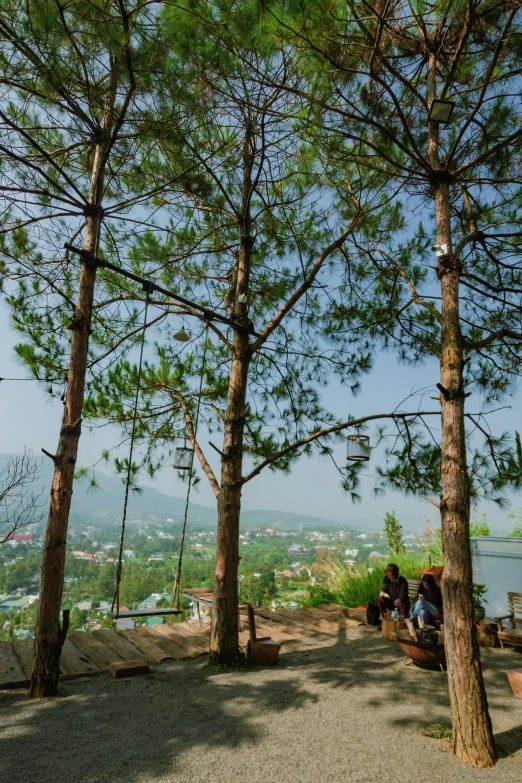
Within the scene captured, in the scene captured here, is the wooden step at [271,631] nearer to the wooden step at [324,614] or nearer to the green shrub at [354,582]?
the wooden step at [324,614]

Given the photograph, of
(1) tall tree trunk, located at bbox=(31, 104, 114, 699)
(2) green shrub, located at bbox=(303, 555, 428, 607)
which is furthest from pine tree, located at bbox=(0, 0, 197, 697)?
(2) green shrub, located at bbox=(303, 555, 428, 607)

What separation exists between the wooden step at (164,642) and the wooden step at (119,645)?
27cm

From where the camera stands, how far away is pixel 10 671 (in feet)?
13.3

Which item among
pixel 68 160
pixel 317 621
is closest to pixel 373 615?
pixel 317 621

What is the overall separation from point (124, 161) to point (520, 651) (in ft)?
20.0

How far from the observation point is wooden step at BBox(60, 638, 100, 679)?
417 centimetres

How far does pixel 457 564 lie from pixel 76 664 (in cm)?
341

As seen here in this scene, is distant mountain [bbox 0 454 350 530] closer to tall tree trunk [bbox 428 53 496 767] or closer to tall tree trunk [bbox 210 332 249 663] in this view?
tall tree trunk [bbox 210 332 249 663]

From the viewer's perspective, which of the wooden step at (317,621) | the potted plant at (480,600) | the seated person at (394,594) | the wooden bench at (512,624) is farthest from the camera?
the wooden step at (317,621)

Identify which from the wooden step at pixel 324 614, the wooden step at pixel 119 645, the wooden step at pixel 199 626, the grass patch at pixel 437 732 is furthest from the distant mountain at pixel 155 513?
the grass patch at pixel 437 732

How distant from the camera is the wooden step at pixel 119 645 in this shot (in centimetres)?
475

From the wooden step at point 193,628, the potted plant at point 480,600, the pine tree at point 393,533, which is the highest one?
the pine tree at point 393,533

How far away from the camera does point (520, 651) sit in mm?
5035

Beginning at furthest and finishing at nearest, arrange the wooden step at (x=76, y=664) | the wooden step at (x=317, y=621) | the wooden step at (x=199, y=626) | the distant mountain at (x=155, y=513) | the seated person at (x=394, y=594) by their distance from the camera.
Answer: the distant mountain at (x=155, y=513)
the wooden step at (x=317, y=621)
the wooden step at (x=199, y=626)
the seated person at (x=394, y=594)
the wooden step at (x=76, y=664)
